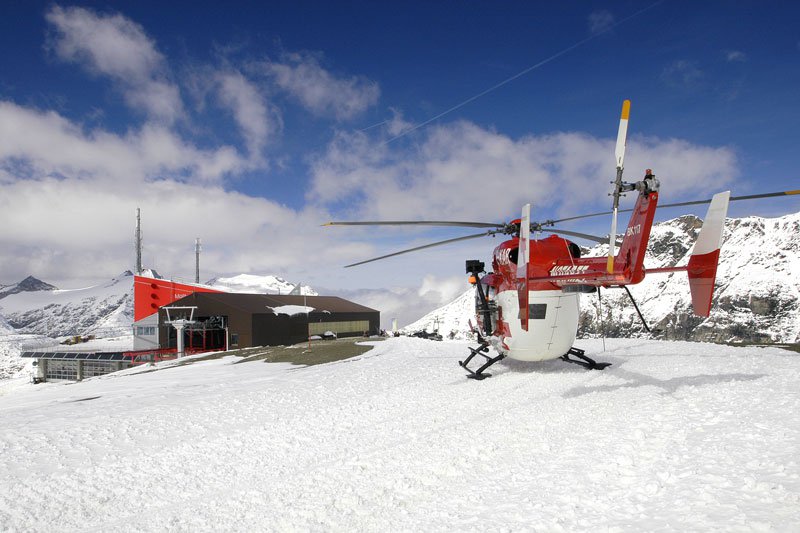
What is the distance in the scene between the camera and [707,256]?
10742 mm

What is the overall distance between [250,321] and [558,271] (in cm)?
4409

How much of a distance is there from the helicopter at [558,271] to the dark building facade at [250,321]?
33.7 m

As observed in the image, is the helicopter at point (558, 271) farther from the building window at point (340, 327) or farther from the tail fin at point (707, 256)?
the building window at point (340, 327)

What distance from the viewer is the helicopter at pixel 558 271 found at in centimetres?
1021

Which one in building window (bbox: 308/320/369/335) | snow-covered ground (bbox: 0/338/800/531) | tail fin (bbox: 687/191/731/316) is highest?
tail fin (bbox: 687/191/731/316)

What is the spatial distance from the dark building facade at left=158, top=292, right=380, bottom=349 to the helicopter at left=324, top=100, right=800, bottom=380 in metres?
33.7

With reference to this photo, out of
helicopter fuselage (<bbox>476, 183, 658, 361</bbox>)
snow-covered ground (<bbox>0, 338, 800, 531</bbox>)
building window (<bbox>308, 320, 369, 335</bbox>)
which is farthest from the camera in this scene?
building window (<bbox>308, 320, 369, 335</bbox>)

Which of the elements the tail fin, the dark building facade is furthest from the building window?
A: the tail fin

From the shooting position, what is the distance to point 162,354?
51781mm

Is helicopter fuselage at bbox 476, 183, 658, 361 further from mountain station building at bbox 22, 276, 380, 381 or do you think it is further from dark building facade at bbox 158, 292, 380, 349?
dark building facade at bbox 158, 292, 380, 349

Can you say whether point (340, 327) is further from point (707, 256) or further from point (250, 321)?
point (707, 256)

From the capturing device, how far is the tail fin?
1027 centimetres

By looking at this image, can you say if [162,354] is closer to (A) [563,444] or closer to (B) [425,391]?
(B) [425,391]

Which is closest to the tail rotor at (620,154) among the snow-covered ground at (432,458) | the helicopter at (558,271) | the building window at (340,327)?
the helicopter at (558,271)
